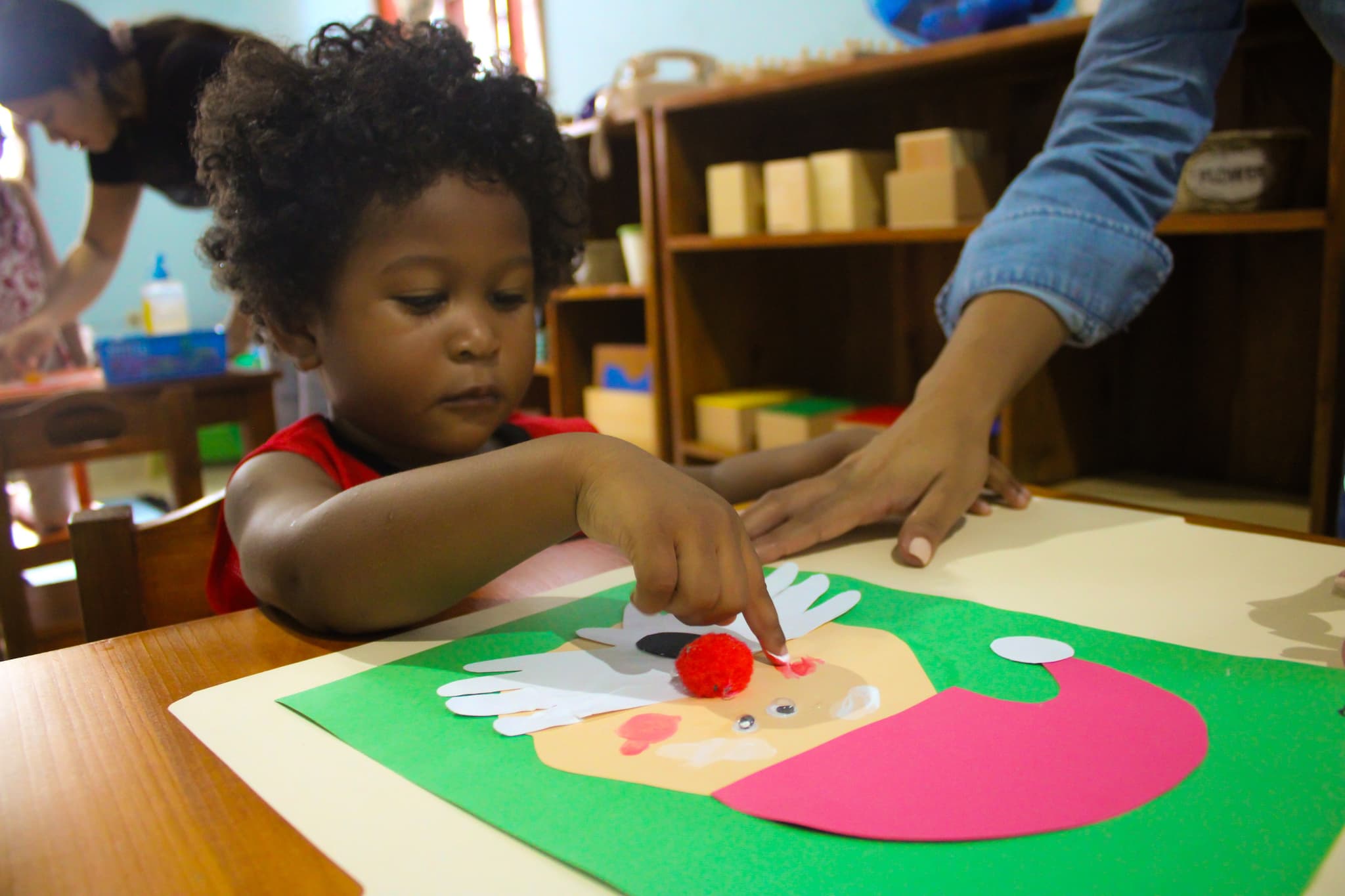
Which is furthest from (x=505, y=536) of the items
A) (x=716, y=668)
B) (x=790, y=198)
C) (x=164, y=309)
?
(x=164, y=309)

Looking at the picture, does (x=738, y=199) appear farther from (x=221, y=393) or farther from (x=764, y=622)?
(x=764, y=622)

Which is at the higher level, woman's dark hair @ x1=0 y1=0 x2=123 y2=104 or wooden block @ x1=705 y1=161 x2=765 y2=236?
woman's dark hair @ x1=0 y1=0 x2=123 y2=104

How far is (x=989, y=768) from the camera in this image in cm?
38

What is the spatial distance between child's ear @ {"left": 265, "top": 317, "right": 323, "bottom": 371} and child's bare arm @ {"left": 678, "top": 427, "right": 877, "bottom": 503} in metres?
0.34

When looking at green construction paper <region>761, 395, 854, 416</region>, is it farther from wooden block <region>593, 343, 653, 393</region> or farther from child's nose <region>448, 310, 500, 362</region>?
child's nose <region>448, 310, 500, 362</region>

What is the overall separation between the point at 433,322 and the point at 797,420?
1.26 meters

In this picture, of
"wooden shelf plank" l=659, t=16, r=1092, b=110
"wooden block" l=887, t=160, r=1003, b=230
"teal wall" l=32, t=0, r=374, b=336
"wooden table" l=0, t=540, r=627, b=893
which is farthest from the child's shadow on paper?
"teal wall" l=32, t=0, r=374, b=336

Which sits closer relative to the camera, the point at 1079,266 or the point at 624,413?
the point at 1079,266

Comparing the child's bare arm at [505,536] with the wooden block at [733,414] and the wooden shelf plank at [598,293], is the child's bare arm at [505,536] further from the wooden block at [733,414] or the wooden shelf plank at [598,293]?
the wooden shelf plank at [598,293]

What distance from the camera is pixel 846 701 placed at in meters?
0.46

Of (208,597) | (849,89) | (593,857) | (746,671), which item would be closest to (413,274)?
(208,597)

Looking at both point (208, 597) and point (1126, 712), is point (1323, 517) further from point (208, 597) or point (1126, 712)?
point (208, 597)

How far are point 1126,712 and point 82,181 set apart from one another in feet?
18.7

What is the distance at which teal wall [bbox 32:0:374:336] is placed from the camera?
195 inches
